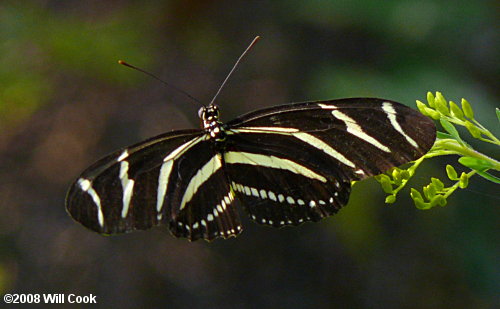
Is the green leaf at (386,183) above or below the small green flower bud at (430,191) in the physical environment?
above

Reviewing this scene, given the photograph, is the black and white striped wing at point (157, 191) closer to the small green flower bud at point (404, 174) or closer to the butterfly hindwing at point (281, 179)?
the butterfly hindwing at point (281, 179)

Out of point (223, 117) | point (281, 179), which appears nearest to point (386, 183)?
point (281, 179)

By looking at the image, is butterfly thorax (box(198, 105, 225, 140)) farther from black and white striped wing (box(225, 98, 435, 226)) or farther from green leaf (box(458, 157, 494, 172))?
green leaf (box(458, 157, 494, 172))

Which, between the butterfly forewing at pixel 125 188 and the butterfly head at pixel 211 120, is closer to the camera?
the butterfly forewing at pixel 125 188

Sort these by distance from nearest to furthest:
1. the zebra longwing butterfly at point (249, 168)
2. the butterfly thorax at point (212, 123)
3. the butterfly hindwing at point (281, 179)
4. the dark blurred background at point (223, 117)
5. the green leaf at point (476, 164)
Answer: the green leaf at point (476, 164)
the zebra longwing butterfly at point (249, 168)
the butterfly hindwing at point (281, 179)
the butterfly thorax at point (212, 123)
the dark blurred background at point (223, 117)

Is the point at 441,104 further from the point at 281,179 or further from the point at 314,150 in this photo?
the point at 281,179

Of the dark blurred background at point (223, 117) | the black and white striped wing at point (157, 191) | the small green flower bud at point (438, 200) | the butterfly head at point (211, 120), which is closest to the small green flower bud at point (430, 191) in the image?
the small green flower bud at point (438, 200)

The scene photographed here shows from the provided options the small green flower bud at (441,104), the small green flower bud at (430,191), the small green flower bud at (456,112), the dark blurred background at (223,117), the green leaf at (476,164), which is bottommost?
the green leaf at (476,164)

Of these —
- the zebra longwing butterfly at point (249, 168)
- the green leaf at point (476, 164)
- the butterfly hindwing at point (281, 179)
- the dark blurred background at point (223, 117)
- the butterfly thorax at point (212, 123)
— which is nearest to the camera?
the green leaf at point (476, 164)
